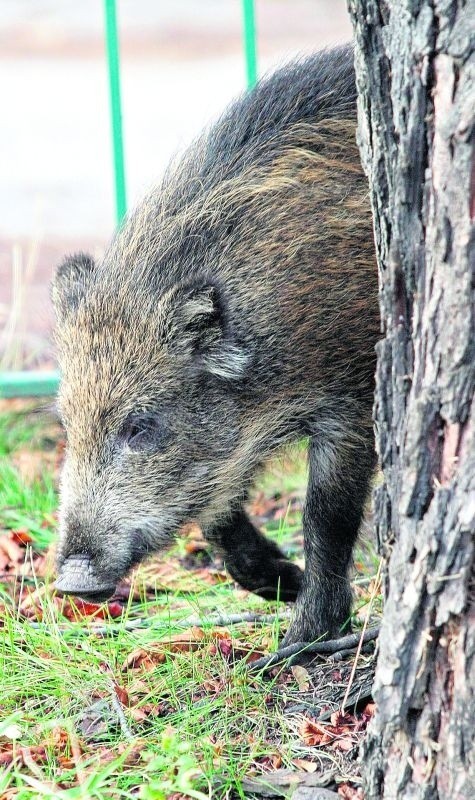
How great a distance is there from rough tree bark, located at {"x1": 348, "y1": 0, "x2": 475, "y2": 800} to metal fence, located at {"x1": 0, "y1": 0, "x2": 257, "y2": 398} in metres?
3.75

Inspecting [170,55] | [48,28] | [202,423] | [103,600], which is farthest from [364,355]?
[48,28]

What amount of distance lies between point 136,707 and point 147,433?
1073 mm

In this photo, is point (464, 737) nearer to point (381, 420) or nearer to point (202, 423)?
point (381, 420)

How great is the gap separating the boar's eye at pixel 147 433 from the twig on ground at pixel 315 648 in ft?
2.90

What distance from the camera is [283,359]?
14.3ft

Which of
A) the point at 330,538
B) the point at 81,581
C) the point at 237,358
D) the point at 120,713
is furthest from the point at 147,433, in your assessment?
the point at 120,713

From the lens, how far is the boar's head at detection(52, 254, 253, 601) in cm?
426

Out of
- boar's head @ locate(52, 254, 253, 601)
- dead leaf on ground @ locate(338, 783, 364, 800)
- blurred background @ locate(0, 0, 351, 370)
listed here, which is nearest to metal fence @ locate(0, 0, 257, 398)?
blurred background @ locate(0, 0, 351, 370)

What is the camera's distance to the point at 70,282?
4777 millimetres

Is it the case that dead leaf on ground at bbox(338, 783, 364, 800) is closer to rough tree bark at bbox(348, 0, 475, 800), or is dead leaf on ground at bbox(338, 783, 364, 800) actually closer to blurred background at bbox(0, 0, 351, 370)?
rough tree bark at bbox(348, 0, 475, 800)

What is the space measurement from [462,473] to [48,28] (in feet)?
52.3

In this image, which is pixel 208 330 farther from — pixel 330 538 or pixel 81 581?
pixel 81 581

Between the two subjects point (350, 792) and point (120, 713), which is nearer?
point (350, 792)

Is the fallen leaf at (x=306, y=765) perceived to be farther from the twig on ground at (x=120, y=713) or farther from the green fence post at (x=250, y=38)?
the green fence post at (x=250, y=38)
